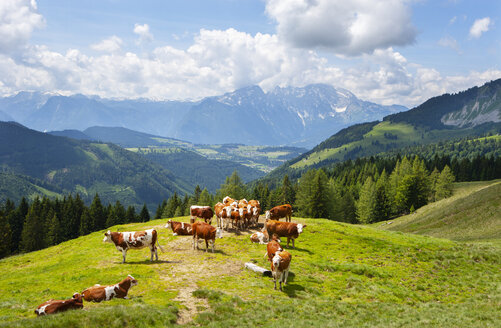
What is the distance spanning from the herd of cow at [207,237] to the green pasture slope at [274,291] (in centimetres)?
82

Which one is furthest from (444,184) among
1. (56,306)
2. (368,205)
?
(56,306)

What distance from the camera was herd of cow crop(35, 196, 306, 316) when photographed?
16297 millimetres

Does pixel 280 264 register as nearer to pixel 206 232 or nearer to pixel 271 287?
pixel 271 287

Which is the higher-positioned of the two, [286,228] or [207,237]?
[286,228]

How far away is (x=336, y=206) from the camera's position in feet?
278

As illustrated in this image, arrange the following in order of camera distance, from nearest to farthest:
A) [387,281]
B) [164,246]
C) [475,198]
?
[387,281], [164,246], [475,198]

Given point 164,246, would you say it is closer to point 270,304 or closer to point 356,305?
point 270,304

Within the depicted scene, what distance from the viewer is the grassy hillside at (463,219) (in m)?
52.2

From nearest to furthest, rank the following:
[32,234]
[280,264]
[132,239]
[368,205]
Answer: [280,264] → [132,239] → [32,234] → [368,205]

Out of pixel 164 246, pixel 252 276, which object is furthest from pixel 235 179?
pixel 252 276

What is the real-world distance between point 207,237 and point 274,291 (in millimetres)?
9560

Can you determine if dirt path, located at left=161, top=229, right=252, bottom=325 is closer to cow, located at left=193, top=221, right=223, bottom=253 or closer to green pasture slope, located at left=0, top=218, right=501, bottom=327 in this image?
green pasture slope, located at left=0, top=218, right=501, bottom=327

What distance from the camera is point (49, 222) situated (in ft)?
298

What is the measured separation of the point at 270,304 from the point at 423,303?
11312 mm
